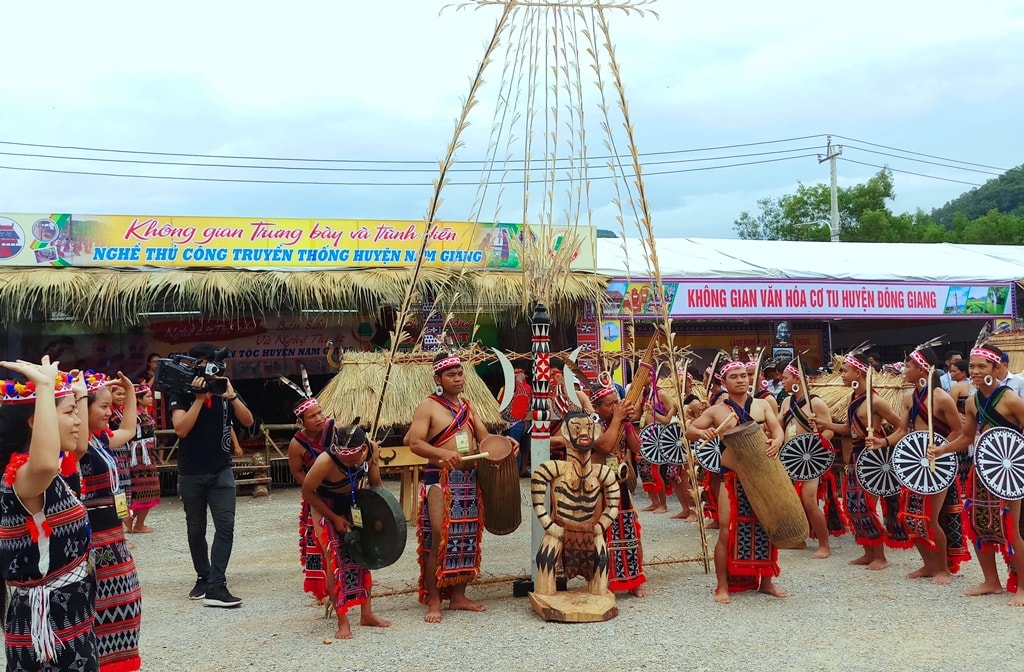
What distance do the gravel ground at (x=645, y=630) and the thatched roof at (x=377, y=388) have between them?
2.51 m

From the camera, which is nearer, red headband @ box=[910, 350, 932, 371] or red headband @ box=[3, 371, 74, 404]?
red headband @ box=[3, 371, 74, 404]

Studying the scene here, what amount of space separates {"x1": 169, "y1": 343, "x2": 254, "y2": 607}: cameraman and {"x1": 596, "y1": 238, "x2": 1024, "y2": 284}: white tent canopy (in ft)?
27.4

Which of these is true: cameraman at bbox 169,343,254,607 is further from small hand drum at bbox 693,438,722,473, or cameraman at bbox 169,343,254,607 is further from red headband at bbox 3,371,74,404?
small hand drum at bbox 693,438,722,473

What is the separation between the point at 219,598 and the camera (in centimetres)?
598

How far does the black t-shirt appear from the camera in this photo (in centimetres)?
598

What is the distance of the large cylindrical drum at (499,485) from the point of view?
5770 millimetres

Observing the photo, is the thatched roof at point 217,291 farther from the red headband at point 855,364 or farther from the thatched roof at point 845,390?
the red headband at point 855,364

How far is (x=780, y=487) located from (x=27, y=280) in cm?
881

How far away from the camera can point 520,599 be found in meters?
5.98

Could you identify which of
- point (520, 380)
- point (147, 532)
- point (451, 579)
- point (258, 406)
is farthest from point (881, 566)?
point (258, 406)

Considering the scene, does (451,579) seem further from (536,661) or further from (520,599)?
(536,661)

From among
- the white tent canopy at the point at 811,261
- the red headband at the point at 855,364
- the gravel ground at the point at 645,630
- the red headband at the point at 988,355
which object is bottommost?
the gravel ground at the point at 645,630

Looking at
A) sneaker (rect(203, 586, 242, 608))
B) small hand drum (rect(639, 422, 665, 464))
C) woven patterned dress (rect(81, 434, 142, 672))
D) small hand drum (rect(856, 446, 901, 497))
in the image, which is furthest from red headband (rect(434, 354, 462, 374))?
small hand drum (rect(856, 446, 901, 497))

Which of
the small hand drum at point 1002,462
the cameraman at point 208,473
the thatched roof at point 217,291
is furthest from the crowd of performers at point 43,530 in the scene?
the thatched roof at point 217,291
